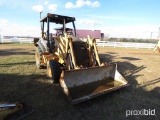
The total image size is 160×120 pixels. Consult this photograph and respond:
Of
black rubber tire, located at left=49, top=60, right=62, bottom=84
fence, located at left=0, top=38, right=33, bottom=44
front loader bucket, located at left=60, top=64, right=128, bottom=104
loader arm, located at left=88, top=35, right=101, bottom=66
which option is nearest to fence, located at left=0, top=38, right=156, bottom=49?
fence, located at left=0, top=38, right=33, bottom=44

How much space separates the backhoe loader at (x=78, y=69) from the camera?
4.29m

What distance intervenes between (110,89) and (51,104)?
1.70 meters

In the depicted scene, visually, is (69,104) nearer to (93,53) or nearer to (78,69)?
(78,69)

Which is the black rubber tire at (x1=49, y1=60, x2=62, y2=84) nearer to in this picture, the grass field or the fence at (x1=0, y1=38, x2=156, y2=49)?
the grass field

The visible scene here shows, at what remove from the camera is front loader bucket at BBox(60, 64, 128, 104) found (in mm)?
4023

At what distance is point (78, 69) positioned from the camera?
445 cm

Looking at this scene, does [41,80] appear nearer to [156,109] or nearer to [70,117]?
[70,117]

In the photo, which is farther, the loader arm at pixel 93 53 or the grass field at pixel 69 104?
the loader arm at pixel 93 53

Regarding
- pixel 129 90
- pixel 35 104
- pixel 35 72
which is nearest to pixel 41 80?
pixel 35 72

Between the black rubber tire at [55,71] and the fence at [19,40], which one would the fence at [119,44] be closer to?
the fence at [19,40]

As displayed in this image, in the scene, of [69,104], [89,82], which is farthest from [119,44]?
[69,104]

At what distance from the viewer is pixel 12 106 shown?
10.7 feet

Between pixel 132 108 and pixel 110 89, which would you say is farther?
pixel 110 89

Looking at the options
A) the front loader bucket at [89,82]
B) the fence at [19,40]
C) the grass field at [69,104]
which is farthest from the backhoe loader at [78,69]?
the fence at [19,40]
